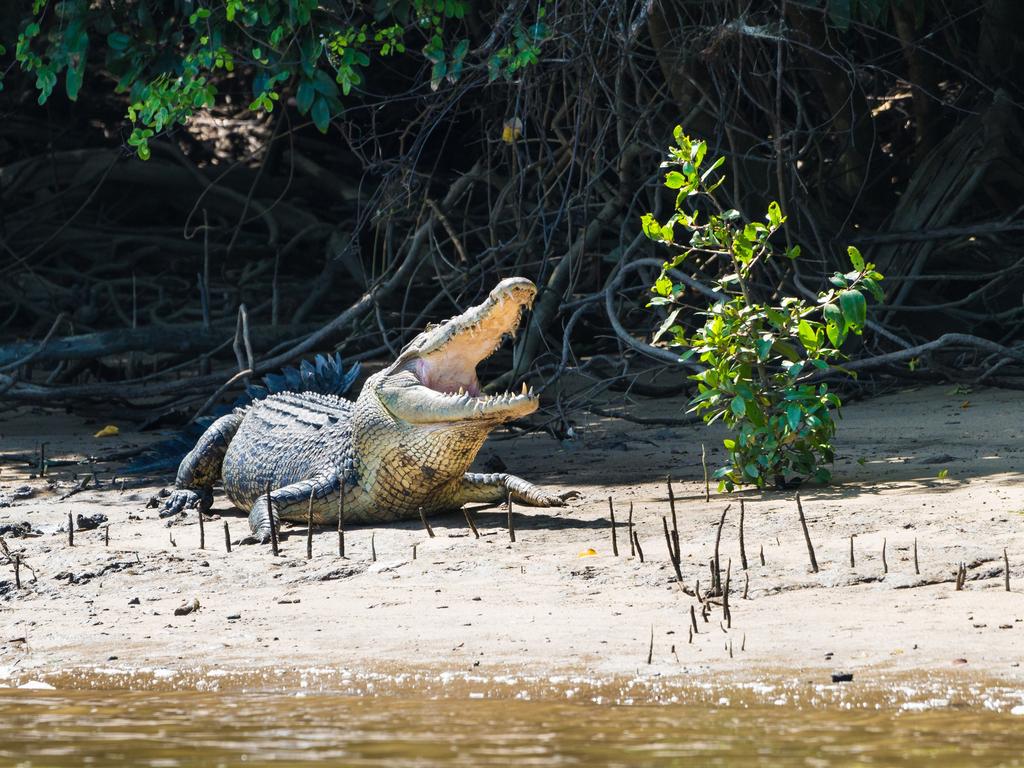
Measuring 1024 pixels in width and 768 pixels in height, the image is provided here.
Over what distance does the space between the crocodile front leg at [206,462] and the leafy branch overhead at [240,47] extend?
4.48ft

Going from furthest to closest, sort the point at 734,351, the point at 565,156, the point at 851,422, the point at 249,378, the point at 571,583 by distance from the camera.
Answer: the point at 249,378 < the point at 565,156 < the point at 851,422 < the point at 734,351 < the point at 571,583

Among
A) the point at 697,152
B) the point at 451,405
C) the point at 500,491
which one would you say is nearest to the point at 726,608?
the point at 451,405

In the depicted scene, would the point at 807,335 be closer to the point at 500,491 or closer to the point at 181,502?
the point at 500,491

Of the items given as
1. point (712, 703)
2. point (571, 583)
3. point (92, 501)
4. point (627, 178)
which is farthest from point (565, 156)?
point (712, 703)

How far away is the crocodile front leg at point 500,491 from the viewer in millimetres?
5793

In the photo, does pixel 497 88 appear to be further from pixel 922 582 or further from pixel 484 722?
pixel 484 722

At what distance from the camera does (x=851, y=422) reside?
715cm

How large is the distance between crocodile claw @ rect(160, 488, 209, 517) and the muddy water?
2.66m

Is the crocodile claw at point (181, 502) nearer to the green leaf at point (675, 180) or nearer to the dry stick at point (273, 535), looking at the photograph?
the dry stick at point (273, 535)

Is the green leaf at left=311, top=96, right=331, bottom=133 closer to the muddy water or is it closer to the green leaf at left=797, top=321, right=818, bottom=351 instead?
the green leaf at left=797, top=321, right=818, bottom=351

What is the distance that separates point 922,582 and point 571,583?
102 centimetres

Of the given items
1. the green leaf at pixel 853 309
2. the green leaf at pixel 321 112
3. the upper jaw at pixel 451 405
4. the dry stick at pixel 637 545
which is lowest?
the dry stick at pixel 637 545

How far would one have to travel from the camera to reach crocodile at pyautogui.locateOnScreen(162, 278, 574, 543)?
550 cm

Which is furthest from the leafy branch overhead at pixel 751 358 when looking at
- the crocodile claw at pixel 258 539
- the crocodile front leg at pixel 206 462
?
the crocodile front leg at pixel 206 462
